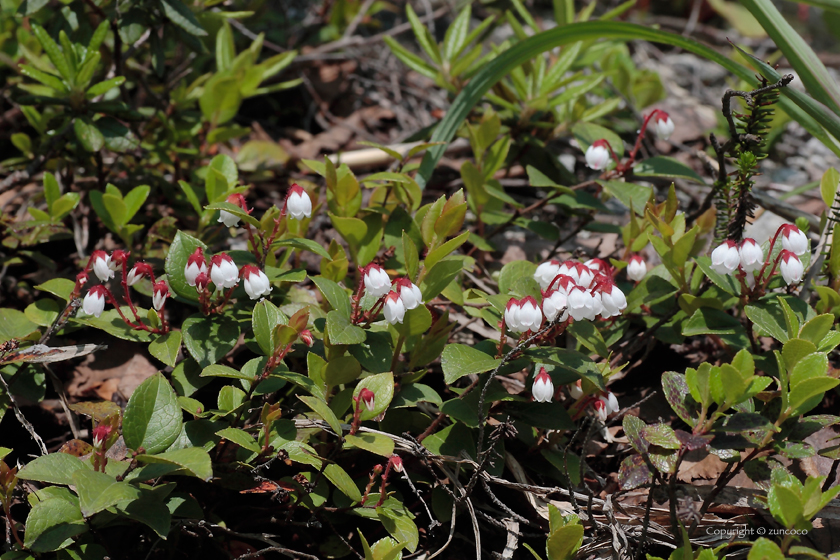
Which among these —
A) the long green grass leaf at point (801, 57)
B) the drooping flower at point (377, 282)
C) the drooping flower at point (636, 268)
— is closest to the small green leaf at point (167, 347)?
the drooping flower at point (377, 282)

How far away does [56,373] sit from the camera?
223 centimetres

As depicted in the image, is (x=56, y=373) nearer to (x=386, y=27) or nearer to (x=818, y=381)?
(x=818, y=381)

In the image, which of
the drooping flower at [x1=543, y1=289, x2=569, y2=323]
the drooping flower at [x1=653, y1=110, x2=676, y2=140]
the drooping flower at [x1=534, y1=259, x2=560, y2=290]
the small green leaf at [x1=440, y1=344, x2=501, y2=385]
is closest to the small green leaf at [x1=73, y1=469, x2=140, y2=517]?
the small green leaf at [x1=440, y1=344, x2=501, y2=385]

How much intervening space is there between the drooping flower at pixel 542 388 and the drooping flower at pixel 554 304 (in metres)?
0.16

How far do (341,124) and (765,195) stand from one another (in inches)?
87.9

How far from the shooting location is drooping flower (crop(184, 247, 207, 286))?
1788mm

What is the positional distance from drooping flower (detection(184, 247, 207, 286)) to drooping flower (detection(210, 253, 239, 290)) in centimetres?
3

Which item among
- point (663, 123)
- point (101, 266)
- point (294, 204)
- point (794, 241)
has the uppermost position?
point (663, 123)

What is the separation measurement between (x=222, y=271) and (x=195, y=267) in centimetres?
9

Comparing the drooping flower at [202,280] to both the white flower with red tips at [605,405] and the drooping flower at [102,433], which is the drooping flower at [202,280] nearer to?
the drooping flower at [102,433]

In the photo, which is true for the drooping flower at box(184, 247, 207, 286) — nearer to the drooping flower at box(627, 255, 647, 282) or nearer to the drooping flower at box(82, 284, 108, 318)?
the drooping flower at box(82, 284, 108, 318)

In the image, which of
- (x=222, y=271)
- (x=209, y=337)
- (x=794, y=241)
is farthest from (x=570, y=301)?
(x=209, y=337)

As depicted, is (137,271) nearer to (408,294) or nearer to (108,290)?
(108,290)

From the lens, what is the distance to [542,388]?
175cm
